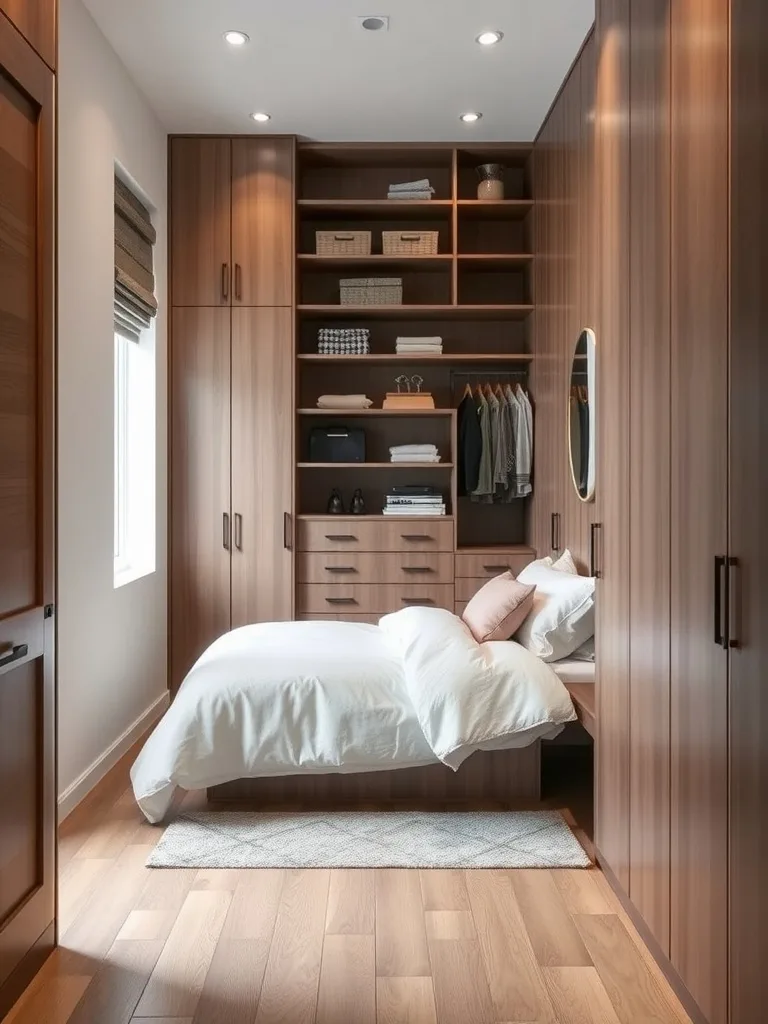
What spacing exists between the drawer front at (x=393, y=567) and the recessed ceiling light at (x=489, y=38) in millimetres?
2486

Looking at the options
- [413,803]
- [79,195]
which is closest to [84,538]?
[79,195]

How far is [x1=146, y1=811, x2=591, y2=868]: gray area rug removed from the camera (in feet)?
9.46

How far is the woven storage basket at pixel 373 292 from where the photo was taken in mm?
5055

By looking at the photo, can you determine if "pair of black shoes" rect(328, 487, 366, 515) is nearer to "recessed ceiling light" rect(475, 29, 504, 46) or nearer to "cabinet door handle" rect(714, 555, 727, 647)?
"recessed ceiling light" rect(475, 29, 504, 46)

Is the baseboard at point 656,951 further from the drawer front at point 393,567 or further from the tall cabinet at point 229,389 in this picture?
the tall cabinet at point 229,389

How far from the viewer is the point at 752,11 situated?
1.68 meters

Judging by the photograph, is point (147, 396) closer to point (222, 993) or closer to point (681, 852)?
point (222, 993)

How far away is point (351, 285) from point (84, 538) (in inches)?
91.6

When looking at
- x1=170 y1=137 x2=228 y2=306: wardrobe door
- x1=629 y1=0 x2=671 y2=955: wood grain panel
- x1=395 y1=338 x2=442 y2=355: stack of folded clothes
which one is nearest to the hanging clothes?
x1=395 y1=338 x2=442 y2=355: stack of folded clothes

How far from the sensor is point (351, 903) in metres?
2.60

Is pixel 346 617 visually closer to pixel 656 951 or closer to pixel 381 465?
pixel 381 465

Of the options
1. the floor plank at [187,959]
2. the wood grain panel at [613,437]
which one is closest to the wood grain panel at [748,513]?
the wood grain panel at [613,437]

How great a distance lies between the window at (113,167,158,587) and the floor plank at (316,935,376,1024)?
237 centimetres

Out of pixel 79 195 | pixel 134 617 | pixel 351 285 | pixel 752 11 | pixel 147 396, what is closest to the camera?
pixel 752 11
